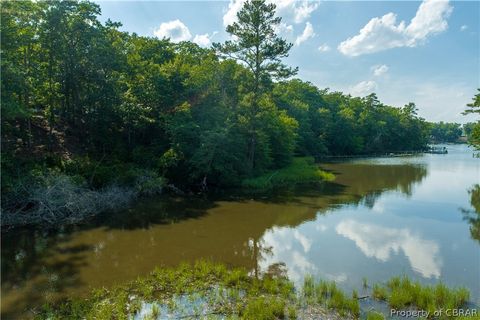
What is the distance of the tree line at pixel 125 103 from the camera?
812 inches

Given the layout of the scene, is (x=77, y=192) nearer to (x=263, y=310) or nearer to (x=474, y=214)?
(x=263, y=310)

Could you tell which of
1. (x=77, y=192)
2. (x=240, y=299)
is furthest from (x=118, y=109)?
(x=240, y=299)

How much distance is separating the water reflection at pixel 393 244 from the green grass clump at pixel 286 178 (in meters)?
10.3

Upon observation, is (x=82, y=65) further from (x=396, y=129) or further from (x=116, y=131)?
(x=396, y=129)

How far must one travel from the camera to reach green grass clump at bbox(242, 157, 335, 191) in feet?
90.2

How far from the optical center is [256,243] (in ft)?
48.7

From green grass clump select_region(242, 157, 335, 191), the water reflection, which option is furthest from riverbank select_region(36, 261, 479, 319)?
green grass clump select_region(242, 157, 335, 191)

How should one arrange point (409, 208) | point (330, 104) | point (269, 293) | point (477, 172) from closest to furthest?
point (269, 293) → point (409, 208) → point (477, 172) → point (330, 104)

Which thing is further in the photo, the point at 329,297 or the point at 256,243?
the point at 256,243

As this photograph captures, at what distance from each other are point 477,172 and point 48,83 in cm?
4590

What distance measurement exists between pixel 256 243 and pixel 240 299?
219 inches

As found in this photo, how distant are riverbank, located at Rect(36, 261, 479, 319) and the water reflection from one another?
259 centimetres

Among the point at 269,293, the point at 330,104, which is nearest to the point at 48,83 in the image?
the point at 269,293

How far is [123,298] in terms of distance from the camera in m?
9.21
